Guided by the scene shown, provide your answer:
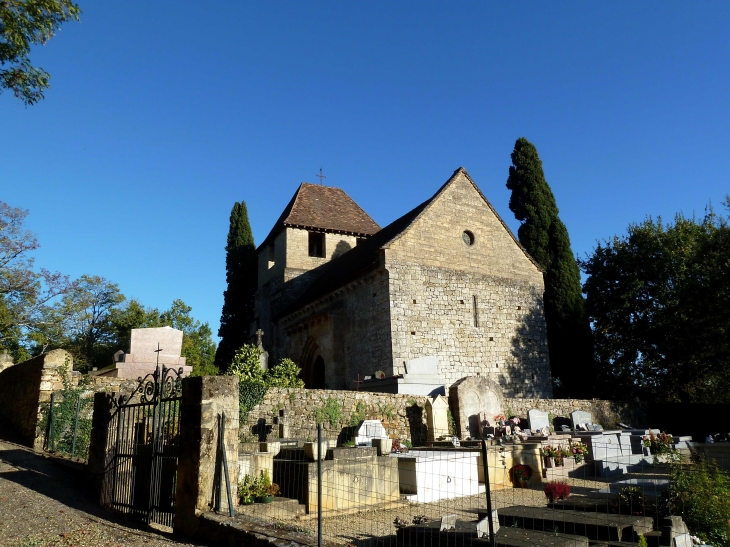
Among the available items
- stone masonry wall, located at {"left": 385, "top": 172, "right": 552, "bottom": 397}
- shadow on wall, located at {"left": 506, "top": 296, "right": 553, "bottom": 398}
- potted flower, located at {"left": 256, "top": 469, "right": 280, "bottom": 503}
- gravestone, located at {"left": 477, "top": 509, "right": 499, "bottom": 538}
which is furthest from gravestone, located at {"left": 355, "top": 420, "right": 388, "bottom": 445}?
shadow on wall, located at {"left": 506, "top": 296, "right": 553, "bottom": 398}

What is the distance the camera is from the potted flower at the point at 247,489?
7480mm

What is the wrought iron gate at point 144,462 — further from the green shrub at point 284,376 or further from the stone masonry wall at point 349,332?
the stone masonry wall at point 349,332

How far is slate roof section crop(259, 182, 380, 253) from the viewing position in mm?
27428

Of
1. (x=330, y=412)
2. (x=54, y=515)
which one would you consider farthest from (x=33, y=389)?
(x=330, y=412)

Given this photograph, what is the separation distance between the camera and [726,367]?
21.2 m

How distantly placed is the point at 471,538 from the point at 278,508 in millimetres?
3203

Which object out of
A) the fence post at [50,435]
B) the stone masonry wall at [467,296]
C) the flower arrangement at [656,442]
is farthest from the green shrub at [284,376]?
the flower arrangement at [656,442]

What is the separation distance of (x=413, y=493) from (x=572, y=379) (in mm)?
16363

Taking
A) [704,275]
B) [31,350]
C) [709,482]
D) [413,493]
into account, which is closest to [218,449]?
[413,493]

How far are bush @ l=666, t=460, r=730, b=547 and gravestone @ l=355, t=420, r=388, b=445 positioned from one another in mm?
7018

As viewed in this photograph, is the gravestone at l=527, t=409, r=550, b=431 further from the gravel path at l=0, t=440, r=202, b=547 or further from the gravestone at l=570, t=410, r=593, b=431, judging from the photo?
the gravel path at l=0, t=440, r=202, b=547

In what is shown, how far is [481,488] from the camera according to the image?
1093 centimetres

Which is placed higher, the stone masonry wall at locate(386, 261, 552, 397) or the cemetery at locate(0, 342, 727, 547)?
the stone masonry wall at locate(386, 261, 552, 397)

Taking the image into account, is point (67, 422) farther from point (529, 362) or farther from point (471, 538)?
point (529, 362)
